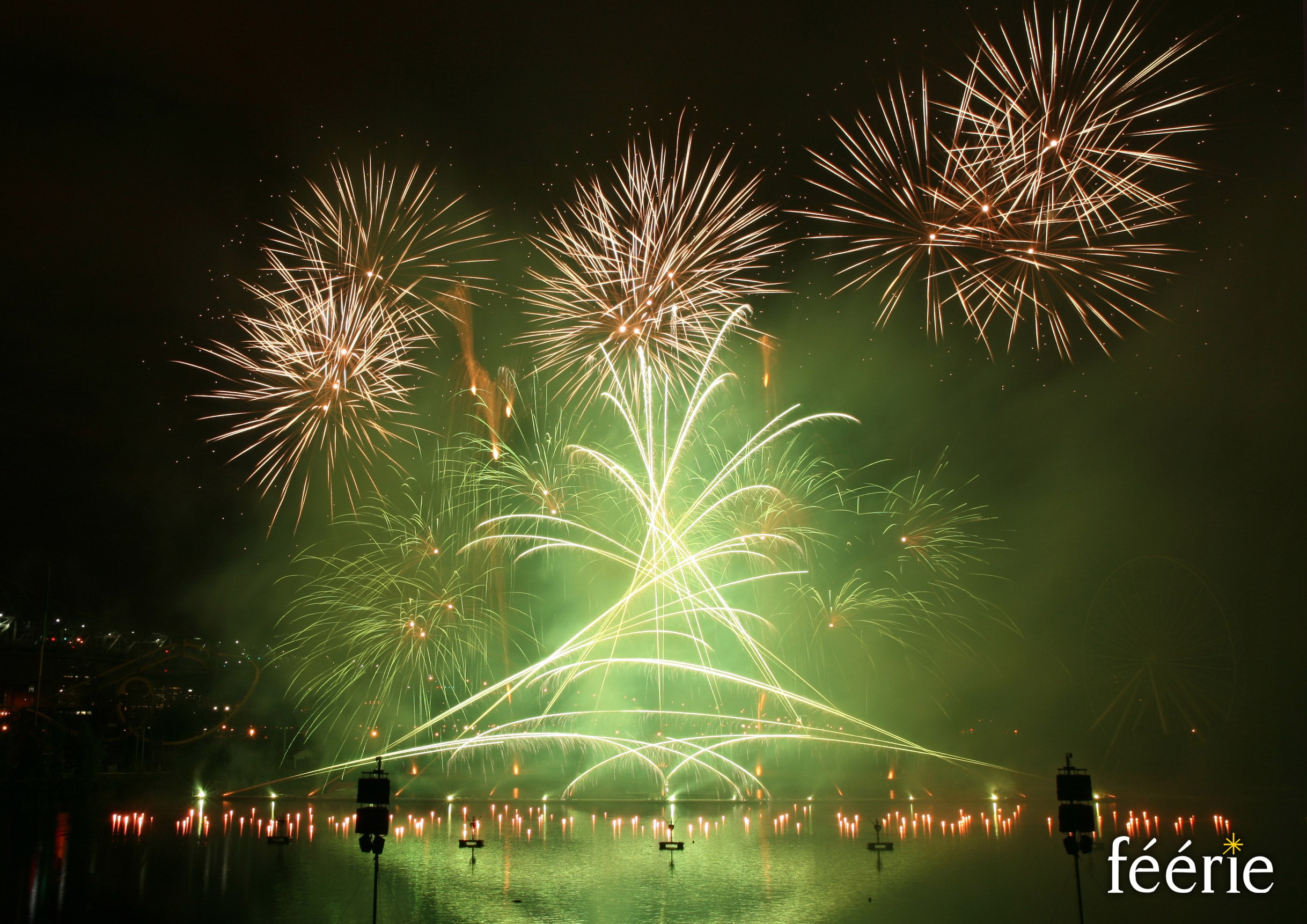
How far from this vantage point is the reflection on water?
17531 millimetres

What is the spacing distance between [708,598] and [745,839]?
37.0ft

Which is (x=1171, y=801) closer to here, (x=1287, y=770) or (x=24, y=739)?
(x=1287, y=770)

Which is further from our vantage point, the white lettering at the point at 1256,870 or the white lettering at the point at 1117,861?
the white lettering at the point at 1256,870

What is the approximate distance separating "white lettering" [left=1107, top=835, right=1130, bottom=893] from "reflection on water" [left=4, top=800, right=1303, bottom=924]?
18.3 inches

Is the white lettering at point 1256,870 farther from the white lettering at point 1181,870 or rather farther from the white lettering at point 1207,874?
the white lettering at point 1181,870

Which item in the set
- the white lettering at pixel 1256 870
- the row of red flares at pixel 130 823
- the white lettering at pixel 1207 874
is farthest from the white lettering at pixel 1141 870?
the row of red flares at pixel 130 823

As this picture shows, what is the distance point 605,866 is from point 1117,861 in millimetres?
11718

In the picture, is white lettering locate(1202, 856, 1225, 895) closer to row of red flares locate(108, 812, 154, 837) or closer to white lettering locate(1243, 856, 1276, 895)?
white lettering locate(1243, 856, 1276, 895)

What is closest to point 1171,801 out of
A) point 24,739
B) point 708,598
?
point 708,598

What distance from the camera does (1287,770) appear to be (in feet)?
136

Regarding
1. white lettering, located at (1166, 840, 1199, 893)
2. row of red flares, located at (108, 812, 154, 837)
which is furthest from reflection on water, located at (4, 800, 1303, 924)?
white lettering, located at (1166, 840, 1199, 893)

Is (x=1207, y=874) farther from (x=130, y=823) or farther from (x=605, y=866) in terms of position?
(x=130, y=823)

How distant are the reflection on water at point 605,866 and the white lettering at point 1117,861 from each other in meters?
0.47

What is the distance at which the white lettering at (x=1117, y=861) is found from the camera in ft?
65.1
